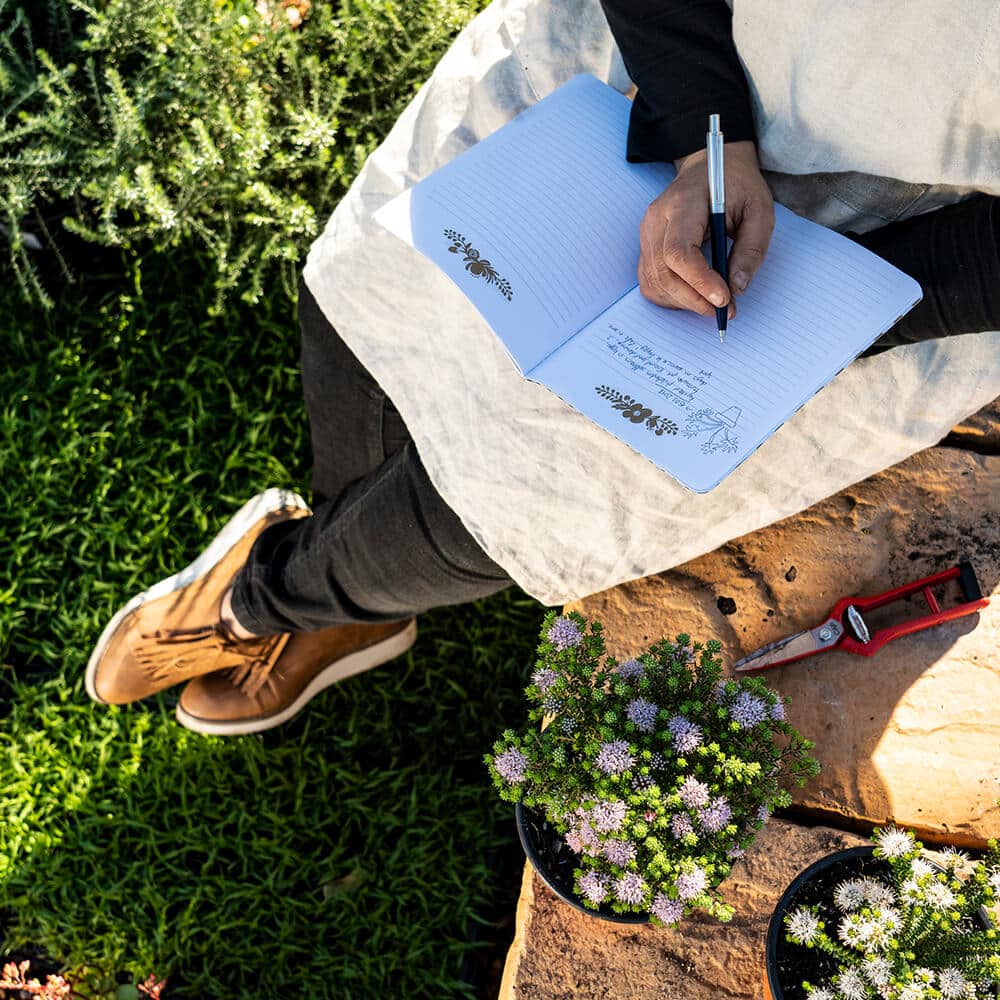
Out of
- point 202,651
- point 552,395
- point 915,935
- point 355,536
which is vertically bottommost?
point 915,935

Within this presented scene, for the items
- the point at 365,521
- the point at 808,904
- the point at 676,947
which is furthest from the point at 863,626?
the point at 365,521

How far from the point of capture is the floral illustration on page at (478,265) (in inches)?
47.0

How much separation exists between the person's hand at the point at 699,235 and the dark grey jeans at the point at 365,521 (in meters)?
0.20

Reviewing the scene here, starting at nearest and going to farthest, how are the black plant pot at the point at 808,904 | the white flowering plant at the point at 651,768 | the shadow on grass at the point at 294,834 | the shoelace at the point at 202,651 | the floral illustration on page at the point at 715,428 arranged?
the floral illustration on page at the point at 715,428, the white flowering plant at the point at 651,768, the black plant pot at the point at 808,904, the shoelace at the point at 202,651, the shadow on grass at the point at 294,834

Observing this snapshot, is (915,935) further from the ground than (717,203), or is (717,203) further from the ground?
(717,203)

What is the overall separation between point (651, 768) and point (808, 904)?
390mm

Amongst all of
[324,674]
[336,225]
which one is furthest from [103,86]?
[324,674]

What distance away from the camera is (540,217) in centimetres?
Result: 125

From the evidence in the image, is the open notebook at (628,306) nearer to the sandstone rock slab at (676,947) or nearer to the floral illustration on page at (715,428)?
the floral illustration on page at (715,428)

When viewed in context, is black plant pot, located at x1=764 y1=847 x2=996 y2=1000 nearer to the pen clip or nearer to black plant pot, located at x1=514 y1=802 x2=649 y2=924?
black plant pot, located at x1=514 y1=802 x2=649 y2=924

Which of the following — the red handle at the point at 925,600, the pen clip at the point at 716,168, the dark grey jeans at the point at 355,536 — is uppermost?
the pen clip at the point at 716,168

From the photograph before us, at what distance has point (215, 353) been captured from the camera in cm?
250

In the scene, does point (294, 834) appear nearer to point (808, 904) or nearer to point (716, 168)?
point (808, 904)

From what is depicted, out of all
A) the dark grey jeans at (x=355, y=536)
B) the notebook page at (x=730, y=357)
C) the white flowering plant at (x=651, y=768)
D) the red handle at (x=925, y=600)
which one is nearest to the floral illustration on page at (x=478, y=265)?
the notebook page at (x=730, y=357)
